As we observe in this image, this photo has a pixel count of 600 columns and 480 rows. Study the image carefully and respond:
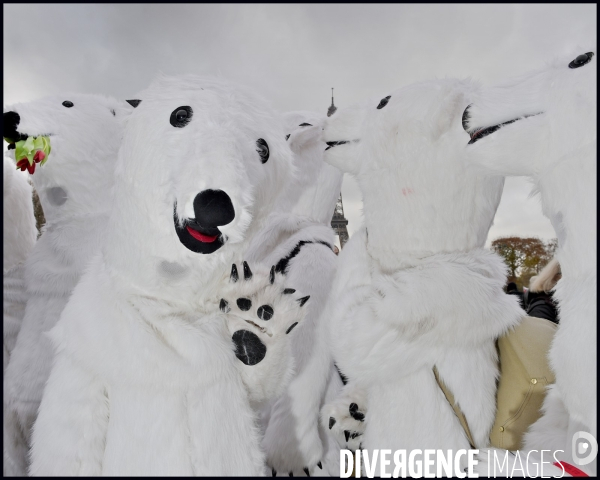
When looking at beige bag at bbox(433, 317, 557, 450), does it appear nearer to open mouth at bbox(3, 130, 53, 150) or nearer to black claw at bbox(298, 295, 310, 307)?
black claw at bbox(298, 295, 310, 307)

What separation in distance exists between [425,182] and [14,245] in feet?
5.23

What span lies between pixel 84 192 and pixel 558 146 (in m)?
1.50

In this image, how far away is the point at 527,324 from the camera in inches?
42.5

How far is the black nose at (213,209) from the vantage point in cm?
85

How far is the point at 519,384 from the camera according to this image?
3.31 feet

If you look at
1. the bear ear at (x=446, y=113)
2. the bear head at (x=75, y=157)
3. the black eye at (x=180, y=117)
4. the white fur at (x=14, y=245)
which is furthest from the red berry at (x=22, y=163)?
the bear ear at (x=446, y=113)

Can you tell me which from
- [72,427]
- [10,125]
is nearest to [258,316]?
[72,427]

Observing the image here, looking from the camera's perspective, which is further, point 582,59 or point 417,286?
point 417,286

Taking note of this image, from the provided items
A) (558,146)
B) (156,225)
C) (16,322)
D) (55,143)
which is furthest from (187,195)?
(16,322)

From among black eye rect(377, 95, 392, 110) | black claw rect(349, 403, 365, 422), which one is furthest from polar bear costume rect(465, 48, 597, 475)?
black claw rect(349, 403, 365, 422)

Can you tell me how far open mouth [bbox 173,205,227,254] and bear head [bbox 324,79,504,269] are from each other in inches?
21.2

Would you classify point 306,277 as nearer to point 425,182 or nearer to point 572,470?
point 425,182

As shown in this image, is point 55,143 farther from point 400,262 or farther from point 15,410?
point 400,262

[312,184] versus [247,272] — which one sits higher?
[312,184]
